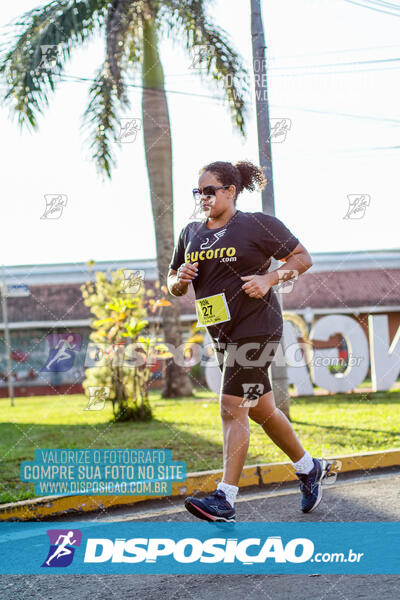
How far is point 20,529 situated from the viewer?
443 centimetres

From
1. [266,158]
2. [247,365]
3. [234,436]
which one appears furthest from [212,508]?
[266,158]

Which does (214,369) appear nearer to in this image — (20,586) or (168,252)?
(168,252)

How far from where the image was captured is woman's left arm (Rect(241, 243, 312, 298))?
3.67m

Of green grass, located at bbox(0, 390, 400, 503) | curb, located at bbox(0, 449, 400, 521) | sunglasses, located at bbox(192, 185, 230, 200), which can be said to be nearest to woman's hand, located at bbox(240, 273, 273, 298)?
sunglasses, located at bbox(192, 185, 230, 200)

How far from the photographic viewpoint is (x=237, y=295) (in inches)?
148

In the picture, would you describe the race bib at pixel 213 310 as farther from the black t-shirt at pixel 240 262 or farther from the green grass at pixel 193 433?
the green grass at pixel 193 433

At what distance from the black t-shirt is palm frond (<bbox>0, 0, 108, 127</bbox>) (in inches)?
310

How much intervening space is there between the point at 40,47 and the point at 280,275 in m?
8.72

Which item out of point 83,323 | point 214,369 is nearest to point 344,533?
point 214,369

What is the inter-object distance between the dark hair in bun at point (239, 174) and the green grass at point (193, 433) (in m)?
2.52

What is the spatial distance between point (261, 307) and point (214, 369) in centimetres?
930

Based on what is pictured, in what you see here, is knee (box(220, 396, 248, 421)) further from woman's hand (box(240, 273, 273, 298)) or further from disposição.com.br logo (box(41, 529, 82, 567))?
disposição.com.br logo (box(41, 529, 82, 567))

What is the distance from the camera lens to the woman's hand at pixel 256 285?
3.66 metres

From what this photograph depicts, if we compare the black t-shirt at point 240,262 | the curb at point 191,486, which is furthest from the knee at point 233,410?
the curb at point 191,486
